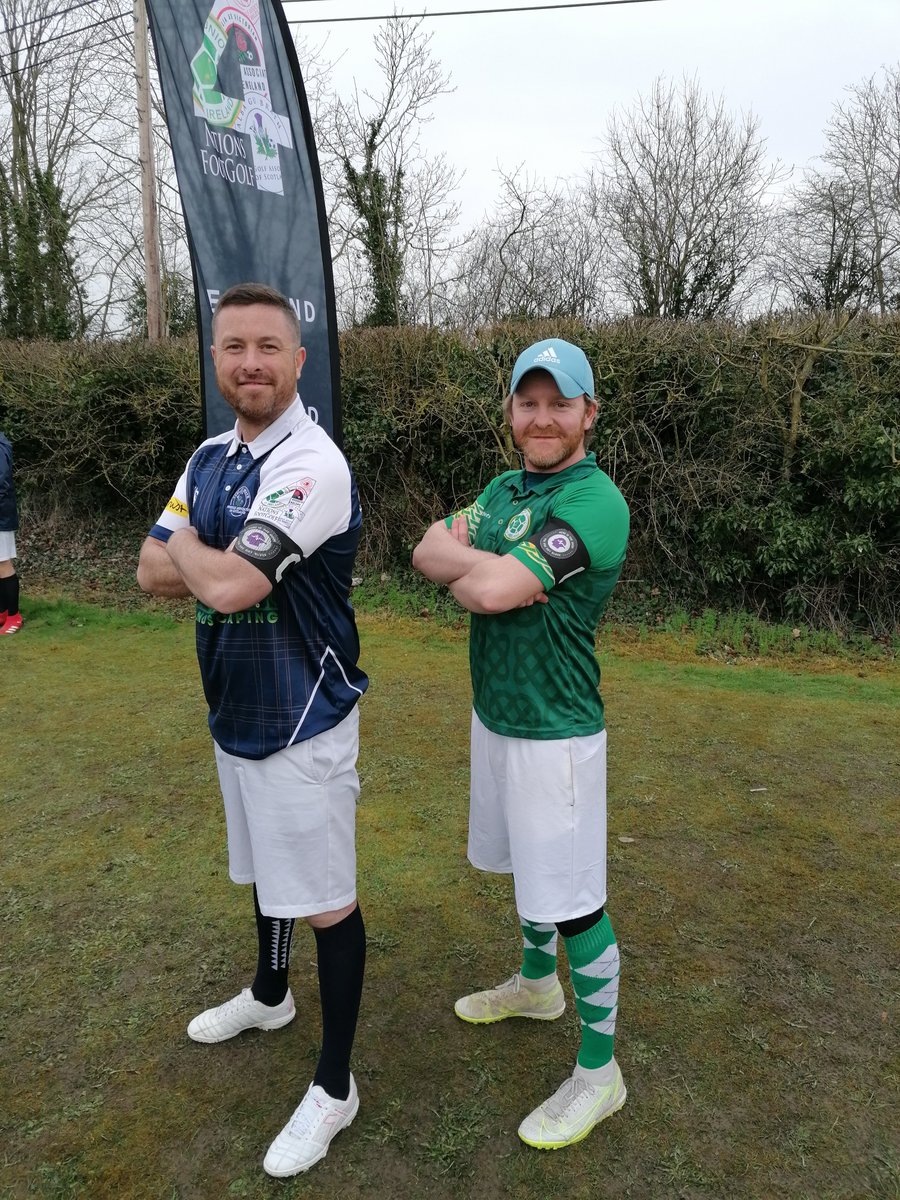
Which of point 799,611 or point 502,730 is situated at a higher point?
point 502,730

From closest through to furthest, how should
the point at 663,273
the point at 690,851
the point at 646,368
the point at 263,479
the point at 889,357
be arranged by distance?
the point at 263,479, the point at 690,851, the point at 889,357, the point at 646,368, the point at 663,273

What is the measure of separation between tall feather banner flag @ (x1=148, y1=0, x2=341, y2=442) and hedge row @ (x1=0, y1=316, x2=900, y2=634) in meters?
5.44

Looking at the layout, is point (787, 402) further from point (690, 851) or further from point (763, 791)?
point (690, 851)

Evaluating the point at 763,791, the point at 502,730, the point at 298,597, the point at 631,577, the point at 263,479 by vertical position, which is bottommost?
the point at 763,791

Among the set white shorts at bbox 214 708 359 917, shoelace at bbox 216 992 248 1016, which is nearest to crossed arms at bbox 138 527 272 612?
white shorts at bbox 214 708 359 917

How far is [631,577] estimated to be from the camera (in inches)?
324

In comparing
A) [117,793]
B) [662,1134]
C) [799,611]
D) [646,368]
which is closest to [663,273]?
[646,368]

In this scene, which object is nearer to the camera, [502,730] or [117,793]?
[502,730]

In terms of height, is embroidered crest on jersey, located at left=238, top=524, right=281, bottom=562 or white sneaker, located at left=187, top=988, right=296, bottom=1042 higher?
embroidered crest on jersey, located at left=238, top=524, right=281, bottom=562

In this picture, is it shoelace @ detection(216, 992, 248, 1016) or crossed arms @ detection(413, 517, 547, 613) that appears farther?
shoelace @ detection(216, 992, 248, 1016)

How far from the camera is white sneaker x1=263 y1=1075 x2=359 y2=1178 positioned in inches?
75.2

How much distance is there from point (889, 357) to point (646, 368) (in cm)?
220

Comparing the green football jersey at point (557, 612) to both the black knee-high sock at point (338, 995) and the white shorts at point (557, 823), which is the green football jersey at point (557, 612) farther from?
the black knee-high sock at point (338, 995)

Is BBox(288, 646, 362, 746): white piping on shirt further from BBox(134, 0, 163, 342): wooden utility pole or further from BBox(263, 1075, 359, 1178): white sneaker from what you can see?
BBox(134, 0, 163, 342): wooden utility pole
